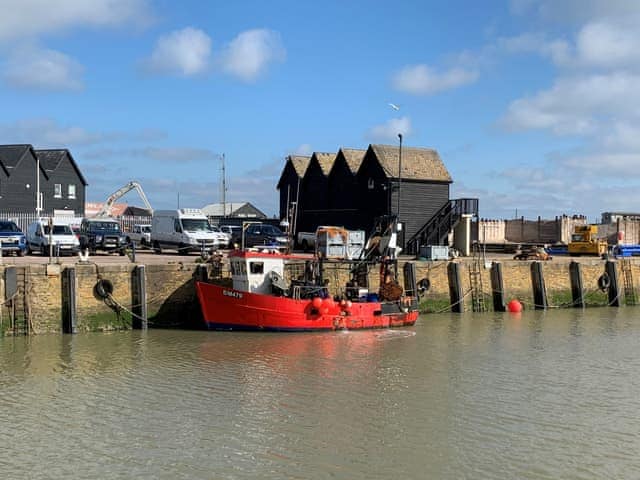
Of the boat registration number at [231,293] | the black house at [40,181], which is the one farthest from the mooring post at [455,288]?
the black house at [40,181]

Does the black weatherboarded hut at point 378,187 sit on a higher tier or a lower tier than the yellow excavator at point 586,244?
higher

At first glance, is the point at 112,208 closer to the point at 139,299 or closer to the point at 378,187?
the point at 378,187

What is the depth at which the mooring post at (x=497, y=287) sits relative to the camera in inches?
1291

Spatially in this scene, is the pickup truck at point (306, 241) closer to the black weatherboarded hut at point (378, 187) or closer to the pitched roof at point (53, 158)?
the black weatherboarded hut at point (378, 187)

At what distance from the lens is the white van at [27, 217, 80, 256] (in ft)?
108

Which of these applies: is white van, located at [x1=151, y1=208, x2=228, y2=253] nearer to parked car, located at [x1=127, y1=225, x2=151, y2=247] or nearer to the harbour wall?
parked car, located at [x1=127, y1=225, x2=151, y2=247]

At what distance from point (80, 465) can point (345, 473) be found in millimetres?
4354

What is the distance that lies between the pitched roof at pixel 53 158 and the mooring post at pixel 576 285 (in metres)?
40.2

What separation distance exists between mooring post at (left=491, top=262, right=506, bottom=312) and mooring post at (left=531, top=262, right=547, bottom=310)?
196 centimetres

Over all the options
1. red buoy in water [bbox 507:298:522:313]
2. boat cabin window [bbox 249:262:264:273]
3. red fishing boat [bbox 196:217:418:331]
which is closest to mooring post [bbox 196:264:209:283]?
red fishing boat [bbox 196:217:418:331]

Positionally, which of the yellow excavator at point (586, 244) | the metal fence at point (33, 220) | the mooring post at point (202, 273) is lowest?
the mooring post at point (202, 273)

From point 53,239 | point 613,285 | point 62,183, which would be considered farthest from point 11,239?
point 62,183

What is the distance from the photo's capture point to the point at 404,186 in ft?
147

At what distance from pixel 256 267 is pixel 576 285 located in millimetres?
16784
